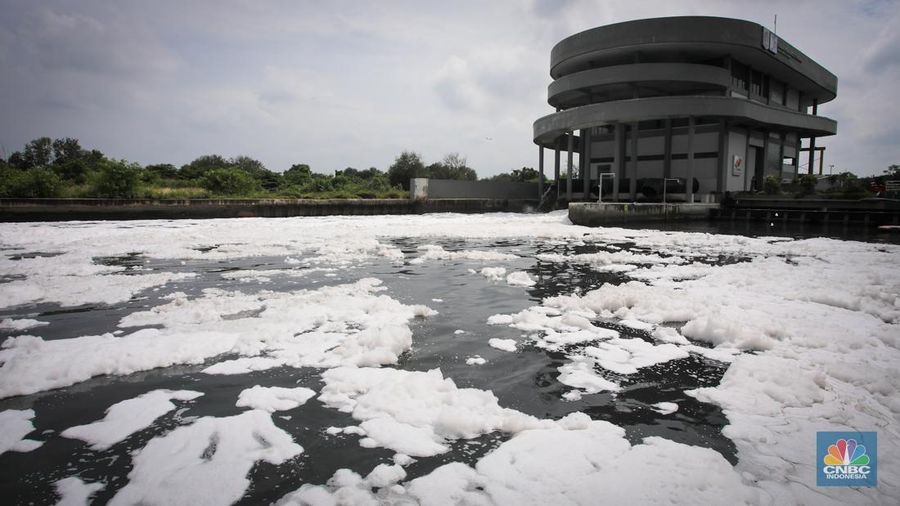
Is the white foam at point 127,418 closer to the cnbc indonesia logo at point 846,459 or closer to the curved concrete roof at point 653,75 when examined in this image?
the cnbc indonesia logo at point 846,459

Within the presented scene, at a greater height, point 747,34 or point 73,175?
point 747,34

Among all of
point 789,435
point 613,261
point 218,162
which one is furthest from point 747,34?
point 218,162

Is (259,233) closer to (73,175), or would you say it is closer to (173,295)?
(173,295)

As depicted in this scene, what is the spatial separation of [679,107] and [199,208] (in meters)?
31.4

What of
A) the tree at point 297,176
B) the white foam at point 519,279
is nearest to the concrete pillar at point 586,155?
the tree at point 297,176

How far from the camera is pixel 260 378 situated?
385cm

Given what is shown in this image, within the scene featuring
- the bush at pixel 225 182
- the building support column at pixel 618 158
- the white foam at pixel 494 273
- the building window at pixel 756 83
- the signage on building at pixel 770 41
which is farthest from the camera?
the building window at pixel 756 83

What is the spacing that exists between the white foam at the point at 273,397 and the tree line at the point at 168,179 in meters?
28.4

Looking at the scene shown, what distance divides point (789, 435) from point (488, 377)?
2.07 metres

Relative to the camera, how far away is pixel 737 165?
121 ft

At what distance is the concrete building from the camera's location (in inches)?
1278

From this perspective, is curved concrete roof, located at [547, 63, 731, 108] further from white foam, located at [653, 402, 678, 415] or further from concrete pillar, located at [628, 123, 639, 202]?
white foam, located at [653, 402, 678, 415]

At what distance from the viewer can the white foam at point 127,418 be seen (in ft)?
9.40

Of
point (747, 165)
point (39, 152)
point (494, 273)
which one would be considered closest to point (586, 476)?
point (494, 273)
